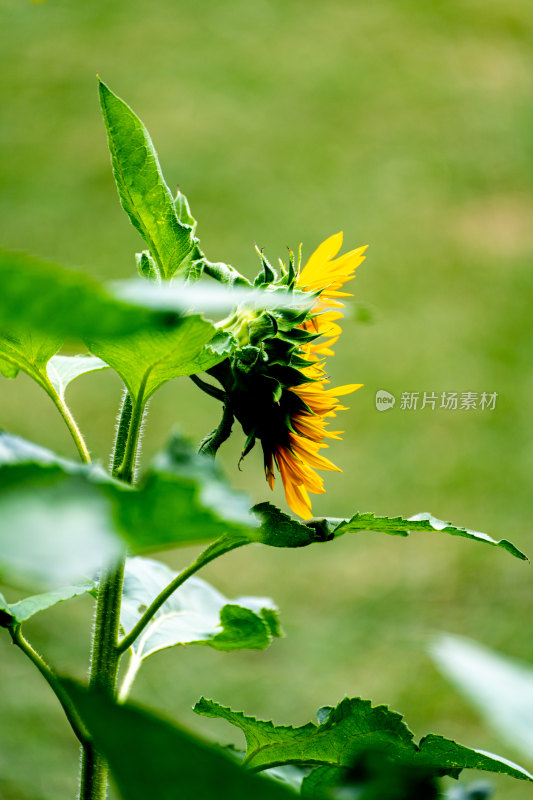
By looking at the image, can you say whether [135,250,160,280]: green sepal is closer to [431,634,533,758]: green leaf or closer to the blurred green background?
[431,634,533,758]: green leaf

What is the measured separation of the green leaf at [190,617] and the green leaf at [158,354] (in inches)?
3.8

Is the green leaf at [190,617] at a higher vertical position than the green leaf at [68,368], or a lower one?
lower

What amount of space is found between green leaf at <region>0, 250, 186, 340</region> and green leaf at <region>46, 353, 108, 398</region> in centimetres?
22

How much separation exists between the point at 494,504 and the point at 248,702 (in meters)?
0.70

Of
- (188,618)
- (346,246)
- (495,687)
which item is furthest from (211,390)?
(346,246)

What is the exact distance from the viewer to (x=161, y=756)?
0.15 m

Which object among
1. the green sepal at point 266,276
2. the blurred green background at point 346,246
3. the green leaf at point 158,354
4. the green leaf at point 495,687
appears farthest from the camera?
the blurred green background at point 346,246

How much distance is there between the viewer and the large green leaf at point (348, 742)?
305 millimetres

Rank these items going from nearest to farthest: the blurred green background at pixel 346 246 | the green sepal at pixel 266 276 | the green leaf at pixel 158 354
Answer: the green leaf at pixel 158 354
the green sepal at pixel 266 276
the blurred green background at pixel 346 246

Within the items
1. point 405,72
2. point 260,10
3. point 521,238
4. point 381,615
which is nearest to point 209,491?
point 381,615

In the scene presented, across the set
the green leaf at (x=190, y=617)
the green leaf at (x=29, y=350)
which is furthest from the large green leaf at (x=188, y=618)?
the green leaf at (x=29, y=350)

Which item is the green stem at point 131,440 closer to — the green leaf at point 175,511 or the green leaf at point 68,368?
the green leaf at point 68,368

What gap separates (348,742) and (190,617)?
0.39 feet

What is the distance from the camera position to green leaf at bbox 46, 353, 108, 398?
0.38 m
